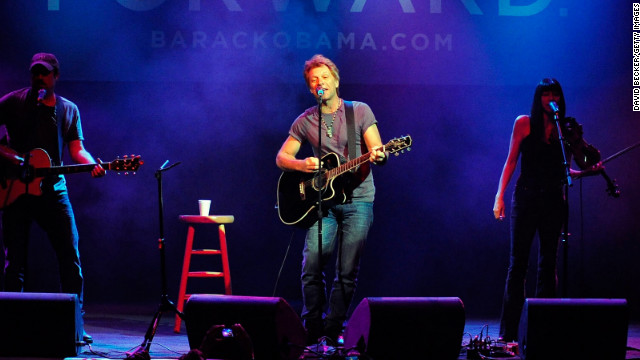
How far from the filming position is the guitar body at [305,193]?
480cm

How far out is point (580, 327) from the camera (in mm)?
4145

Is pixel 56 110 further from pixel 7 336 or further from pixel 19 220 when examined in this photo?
pixel 7 336

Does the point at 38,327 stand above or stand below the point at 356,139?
below

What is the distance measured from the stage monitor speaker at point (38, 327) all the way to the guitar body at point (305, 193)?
153cm

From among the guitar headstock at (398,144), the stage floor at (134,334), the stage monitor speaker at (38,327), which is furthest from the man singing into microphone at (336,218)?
the stage monitor speaker at (38,327)

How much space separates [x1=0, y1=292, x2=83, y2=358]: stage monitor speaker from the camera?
4250 millimetres

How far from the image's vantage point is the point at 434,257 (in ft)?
24.3

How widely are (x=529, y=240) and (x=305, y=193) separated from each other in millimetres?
1600

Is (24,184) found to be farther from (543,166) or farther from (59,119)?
(543,166)

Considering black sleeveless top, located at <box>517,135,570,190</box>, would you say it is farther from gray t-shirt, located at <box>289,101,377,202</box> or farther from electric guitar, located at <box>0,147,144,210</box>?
electric guitar, located at <box>0,147,144,210</box>

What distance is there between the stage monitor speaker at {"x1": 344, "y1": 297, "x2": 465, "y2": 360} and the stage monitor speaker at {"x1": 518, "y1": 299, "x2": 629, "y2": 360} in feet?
1.52

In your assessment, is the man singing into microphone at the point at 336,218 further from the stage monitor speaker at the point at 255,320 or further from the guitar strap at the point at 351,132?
the stage monitor speaker at the point at 255,320

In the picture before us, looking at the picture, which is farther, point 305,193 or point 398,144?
point 305,193

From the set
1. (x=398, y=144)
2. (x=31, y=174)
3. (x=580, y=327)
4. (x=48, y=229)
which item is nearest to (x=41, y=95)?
(x=31, y=174)
